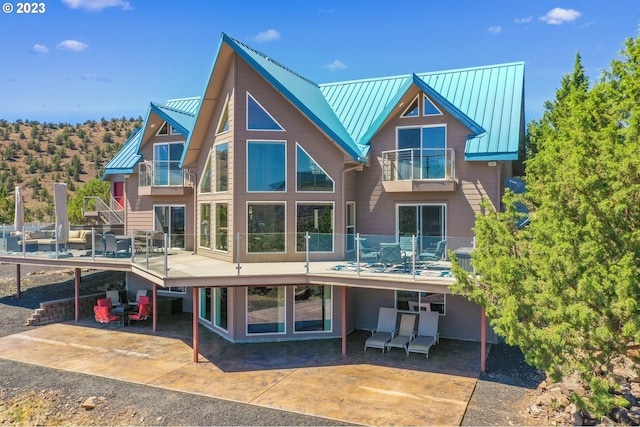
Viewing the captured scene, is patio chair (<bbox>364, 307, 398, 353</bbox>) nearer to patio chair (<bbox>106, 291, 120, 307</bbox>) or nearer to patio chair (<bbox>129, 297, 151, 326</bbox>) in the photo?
patio chair (<bbox>129, 297, 151, 326</bbox>)

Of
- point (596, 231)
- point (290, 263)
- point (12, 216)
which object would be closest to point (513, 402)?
point (596, 231)

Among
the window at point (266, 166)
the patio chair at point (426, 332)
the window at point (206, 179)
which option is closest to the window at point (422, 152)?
the window at point (266, 166)

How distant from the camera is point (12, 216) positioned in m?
38.2

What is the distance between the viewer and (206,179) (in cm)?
1827

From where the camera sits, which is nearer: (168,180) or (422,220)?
(422,220)

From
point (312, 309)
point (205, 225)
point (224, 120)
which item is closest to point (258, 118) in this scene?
point (224, 120)

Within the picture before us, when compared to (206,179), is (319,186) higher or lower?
lower

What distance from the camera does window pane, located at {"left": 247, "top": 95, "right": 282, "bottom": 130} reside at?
644 inches

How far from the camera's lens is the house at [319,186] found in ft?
51.2

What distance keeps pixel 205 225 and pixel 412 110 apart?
952cm

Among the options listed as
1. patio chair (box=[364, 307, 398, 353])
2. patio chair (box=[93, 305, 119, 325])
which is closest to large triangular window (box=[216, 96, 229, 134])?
patio chair (box=[93, 305, 119, 325])

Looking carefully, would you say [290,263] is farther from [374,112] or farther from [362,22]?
[362,22]

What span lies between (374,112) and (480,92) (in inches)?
173

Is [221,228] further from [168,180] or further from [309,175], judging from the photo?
[168,180]
